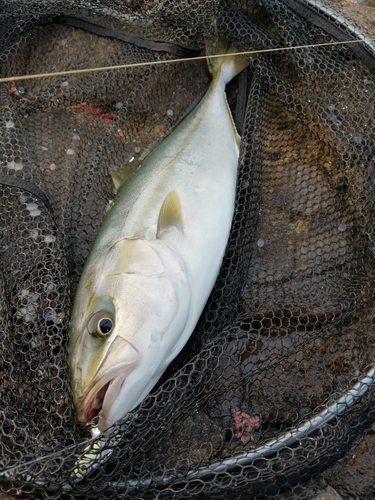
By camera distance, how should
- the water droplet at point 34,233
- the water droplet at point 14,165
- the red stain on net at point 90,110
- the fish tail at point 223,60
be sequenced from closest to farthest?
the water droplet at point 34,233 < the water droplet at point 14,165 < the fish tail at point 223,60 < the red stain on net at point 90,110

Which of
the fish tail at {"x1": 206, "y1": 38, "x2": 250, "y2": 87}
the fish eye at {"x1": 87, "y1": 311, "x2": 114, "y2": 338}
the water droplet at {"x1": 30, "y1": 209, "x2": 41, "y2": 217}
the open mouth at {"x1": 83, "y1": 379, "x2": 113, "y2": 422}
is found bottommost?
the open mouth at {"x1": 83, "y1": 379, "x2": 113, "y2": 422}

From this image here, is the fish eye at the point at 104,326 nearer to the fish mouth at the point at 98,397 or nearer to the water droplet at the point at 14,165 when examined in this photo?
the fish mouth at the point at 98,397

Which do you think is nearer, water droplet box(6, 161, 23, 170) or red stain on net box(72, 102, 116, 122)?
water droplet box(6, 161, 23, 170)

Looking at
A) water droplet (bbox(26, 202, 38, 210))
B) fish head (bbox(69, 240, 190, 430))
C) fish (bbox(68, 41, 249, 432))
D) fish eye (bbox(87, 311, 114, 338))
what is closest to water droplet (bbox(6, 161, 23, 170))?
water droplet (bbox(26, 202, 38, 210))

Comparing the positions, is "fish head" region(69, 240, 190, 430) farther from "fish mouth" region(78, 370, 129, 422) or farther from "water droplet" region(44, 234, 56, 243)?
"water droplet" region(44, 234, 56, 243)

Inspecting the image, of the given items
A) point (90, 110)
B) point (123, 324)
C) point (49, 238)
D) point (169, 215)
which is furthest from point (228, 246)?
point (90, 110)

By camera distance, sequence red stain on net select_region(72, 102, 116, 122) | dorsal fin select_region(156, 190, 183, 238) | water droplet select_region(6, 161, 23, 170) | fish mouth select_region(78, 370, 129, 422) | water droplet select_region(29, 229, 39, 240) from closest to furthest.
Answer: fish mouth select_region(78, 370, 129, 422)
dorsal fin select_region(156, 190, 183, 238)
water droplet select_region(29, 229, 39, 240)
water droplet select_region(6, 161, 23, 170)
red stain on net select_region(72, 102, 116, 122)

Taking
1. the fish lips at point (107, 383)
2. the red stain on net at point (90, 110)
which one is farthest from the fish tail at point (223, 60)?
the fish lips at point (107, 383)

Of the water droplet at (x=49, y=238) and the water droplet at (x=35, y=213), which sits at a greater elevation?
the water droplet at (x=35, y=213)
